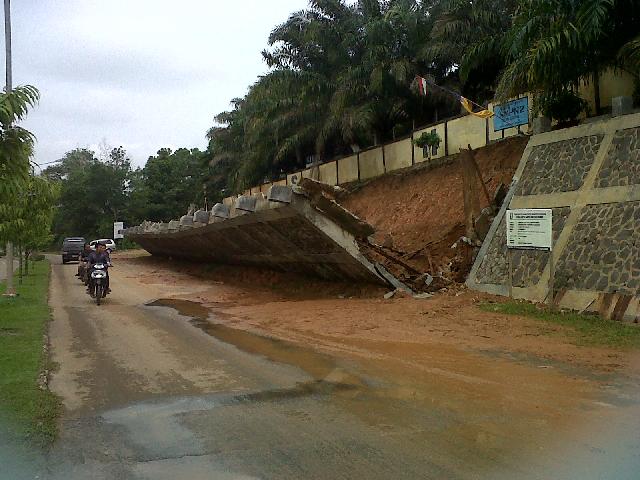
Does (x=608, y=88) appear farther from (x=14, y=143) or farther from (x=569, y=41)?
(x=14, y=143)

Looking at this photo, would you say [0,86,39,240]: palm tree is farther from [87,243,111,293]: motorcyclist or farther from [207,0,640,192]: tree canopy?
[207,0,640,192]: tree canopy

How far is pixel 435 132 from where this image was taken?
24.3m

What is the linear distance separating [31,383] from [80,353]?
259 cm

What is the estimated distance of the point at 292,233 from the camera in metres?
17.1

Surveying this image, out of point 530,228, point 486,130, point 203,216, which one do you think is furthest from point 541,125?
point 203,216

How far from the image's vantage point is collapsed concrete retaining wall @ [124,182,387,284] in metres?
15.2

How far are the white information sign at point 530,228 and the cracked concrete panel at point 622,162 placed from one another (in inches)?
79.3

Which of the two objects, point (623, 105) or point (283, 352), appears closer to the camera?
point (283, 352)

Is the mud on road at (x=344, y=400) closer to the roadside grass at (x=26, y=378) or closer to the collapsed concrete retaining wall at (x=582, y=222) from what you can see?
the roadside grass at (x=26, y=378)

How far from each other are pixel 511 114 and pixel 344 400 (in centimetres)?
1621

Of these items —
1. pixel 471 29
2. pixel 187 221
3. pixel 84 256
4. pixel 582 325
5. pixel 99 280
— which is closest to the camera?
pixel 582 325

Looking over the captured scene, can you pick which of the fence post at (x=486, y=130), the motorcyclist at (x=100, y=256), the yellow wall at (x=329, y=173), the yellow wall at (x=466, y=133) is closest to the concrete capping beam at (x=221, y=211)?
the motorcyclist at (x=100, y=256)

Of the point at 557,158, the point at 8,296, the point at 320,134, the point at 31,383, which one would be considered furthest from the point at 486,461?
the point at 320,134

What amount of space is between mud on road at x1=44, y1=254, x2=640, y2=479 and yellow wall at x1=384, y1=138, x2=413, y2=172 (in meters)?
14.9
